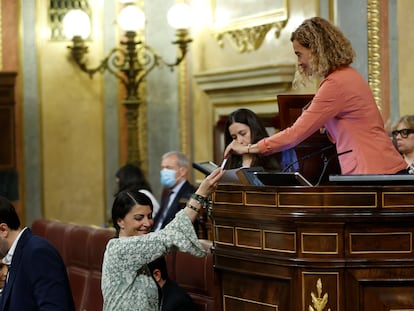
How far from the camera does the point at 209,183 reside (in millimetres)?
4211

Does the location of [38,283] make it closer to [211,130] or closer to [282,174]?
[282,174]

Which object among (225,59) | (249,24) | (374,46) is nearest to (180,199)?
(374,46)

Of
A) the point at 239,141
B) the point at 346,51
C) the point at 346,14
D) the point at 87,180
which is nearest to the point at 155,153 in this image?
the point at 87,180

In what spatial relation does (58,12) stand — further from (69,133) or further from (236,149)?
(236,149)

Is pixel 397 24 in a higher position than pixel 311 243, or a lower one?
higher

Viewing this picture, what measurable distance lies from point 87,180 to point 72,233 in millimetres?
3453

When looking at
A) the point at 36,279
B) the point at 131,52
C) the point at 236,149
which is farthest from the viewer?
the point at 131,52

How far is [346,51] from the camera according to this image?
442 centimetres

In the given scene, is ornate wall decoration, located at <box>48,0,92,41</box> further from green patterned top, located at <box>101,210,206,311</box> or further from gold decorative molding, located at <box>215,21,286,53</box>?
green patterned top, located at <box>101,210,206,311</box>

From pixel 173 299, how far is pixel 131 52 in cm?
535

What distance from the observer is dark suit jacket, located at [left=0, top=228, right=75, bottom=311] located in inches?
154

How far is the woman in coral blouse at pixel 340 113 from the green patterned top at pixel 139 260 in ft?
1.68

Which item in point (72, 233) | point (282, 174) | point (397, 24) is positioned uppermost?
point (397, 24)

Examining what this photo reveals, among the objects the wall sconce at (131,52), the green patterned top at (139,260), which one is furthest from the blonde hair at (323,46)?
the wall sconce at (131,52)
